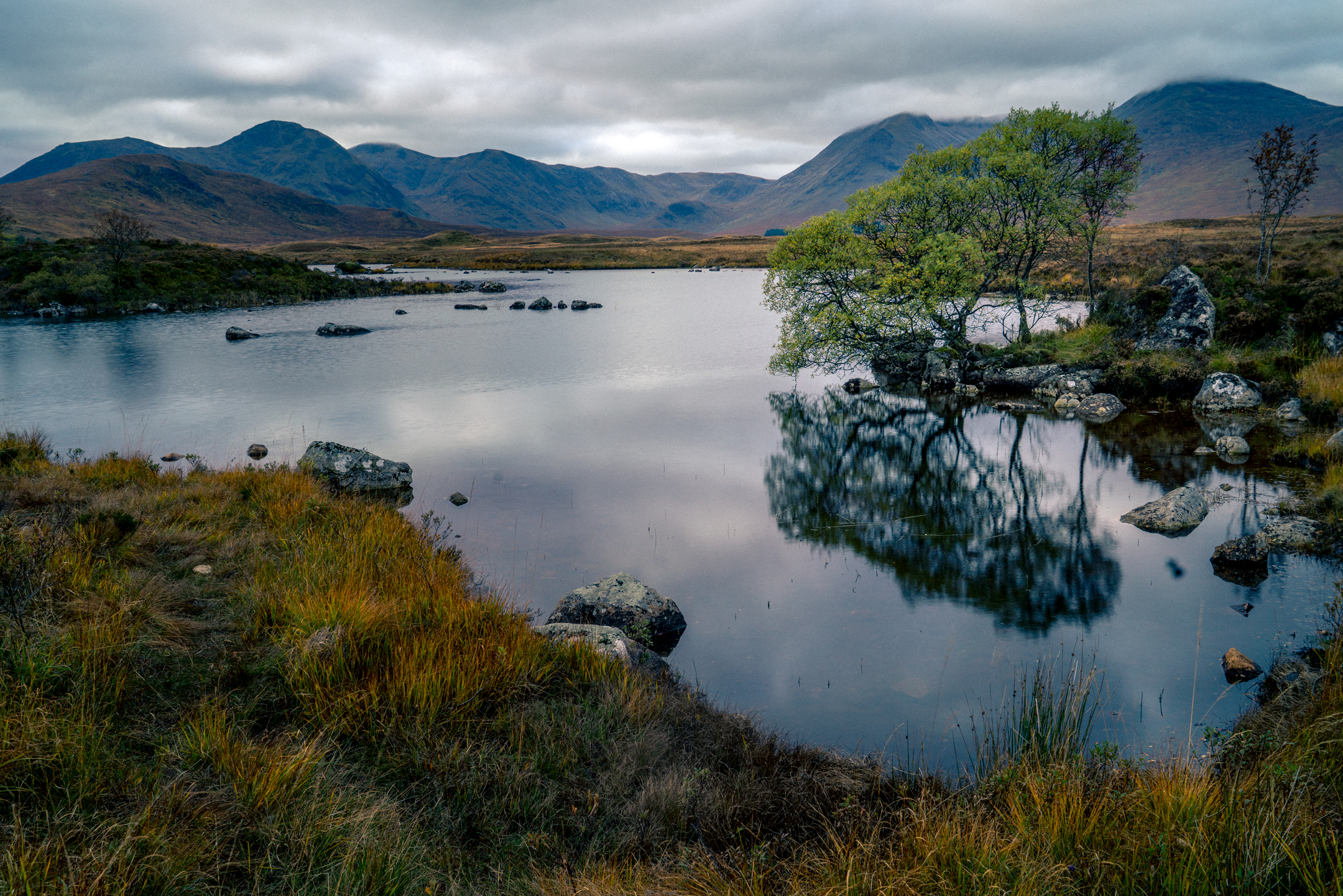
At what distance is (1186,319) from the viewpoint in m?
22.2

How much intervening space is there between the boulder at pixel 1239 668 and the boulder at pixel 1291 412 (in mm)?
13615

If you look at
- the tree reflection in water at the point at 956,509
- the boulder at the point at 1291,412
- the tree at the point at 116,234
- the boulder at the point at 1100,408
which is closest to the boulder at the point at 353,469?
the tree reflection in water at the point at 956,509

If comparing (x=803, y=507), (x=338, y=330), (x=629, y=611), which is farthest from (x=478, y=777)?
(x=338, y=330)

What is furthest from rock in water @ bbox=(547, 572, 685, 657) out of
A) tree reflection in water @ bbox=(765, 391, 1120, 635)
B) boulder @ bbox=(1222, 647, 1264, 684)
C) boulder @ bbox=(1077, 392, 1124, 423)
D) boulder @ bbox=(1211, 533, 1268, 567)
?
boulder @ bbox=(1077, 392, 1124, 423)

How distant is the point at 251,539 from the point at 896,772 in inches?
340

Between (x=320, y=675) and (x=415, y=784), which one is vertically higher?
(x=320, y=675)

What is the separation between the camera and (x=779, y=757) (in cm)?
573

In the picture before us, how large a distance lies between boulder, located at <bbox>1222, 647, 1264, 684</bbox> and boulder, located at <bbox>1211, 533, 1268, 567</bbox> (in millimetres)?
3035

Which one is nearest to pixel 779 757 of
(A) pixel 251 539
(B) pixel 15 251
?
(A) pixel 251 539

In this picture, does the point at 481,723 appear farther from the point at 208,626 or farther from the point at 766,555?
the point at 766,555

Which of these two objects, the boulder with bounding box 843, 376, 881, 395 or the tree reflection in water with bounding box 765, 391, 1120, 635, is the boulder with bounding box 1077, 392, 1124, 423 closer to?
the tree reflection in water with bounding box 765, 391, 1120, 635

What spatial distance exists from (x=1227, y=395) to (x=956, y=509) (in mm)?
12370

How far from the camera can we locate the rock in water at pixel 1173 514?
11609 mm

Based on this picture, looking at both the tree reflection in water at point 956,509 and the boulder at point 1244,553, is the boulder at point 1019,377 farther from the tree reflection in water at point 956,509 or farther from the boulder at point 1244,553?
the boulder at point 1244,553
